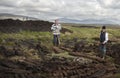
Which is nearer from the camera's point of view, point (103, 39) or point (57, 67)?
point (57, 67)

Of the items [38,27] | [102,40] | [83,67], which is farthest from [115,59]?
[38,27]

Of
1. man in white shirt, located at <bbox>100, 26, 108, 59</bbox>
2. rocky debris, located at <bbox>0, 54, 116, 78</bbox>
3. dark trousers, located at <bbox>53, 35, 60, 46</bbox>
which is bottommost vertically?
rocky debris, located at <bbox>0, 54, 116, 78</bbox>

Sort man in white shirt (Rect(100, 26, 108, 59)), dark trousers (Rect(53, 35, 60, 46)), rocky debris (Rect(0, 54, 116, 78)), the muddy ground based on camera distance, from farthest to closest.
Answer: dark trousers (Rect(53, 35, 60, 46)) < man in white shirt (Rect(100, 26, 108, 59)) < the muddy ground < rocky debris (Rect(0, 54, 116, 78))

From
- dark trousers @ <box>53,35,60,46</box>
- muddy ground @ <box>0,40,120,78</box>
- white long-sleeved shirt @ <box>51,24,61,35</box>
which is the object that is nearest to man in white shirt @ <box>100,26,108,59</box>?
muddy ground @ <box>0,40,120,78</box>

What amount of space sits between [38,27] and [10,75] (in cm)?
5144

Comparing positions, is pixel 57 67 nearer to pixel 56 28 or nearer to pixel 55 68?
pixel 55 68

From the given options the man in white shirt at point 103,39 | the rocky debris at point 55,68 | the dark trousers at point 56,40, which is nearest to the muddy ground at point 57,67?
the rocky debris at point 55,68

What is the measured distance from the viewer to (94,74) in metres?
20.1

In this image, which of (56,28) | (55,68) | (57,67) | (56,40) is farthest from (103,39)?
(56,40)

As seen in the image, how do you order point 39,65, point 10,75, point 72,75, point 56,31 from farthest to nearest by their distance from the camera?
point 56,31 < point 39,65 < point 72,75 < point 10,75

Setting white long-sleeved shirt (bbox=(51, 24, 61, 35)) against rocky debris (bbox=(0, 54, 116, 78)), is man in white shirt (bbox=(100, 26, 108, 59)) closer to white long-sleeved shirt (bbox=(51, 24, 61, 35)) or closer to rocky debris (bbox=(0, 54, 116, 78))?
rocky debris (bbox=(0, 54, 116, 78))

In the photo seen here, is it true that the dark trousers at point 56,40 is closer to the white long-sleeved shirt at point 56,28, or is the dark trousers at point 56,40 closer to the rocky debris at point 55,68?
the white long-sleeved shirt at point 56,28

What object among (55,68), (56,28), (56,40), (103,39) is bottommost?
(55,68)

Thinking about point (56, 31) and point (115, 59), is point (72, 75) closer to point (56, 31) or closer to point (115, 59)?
point (115, 59)
